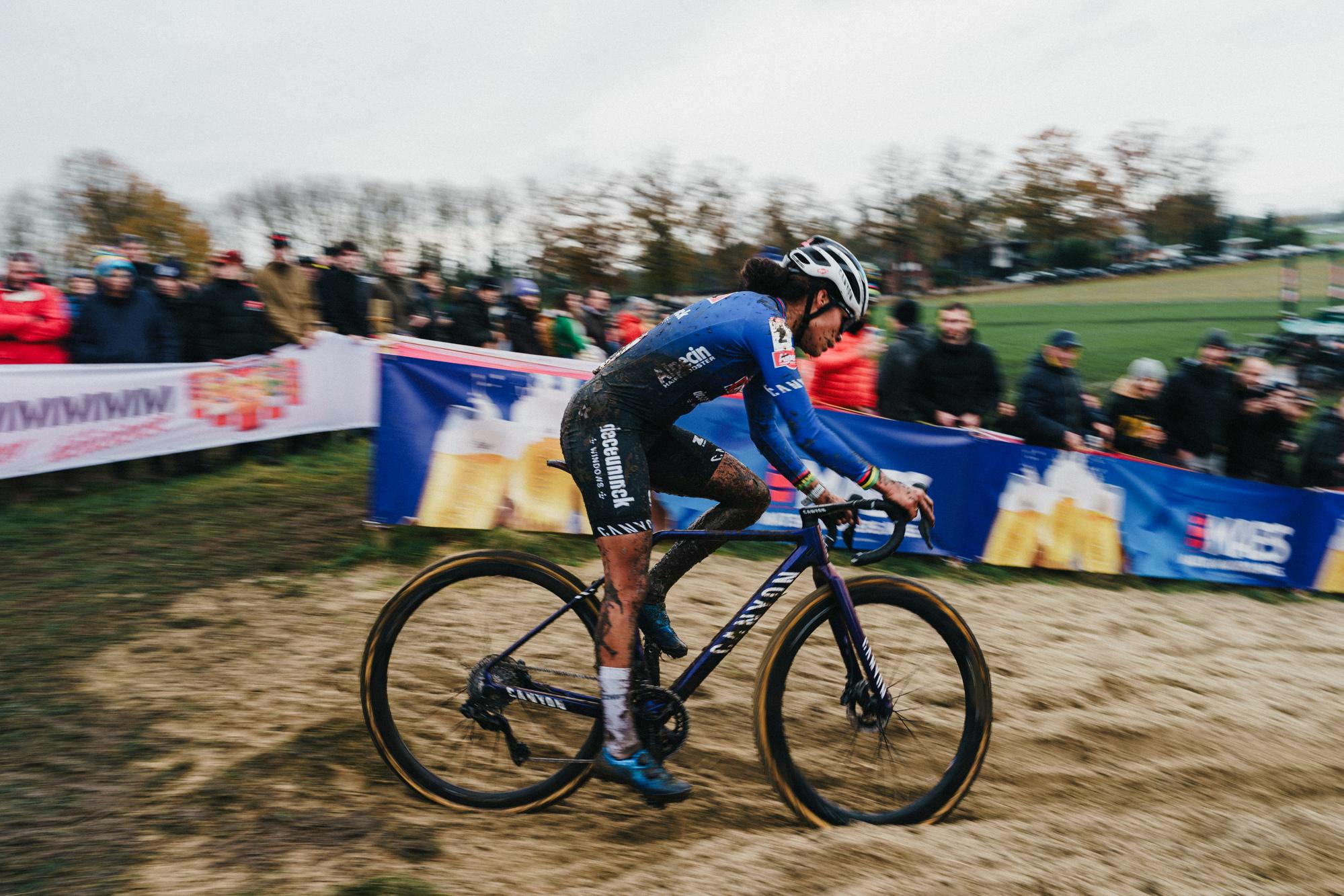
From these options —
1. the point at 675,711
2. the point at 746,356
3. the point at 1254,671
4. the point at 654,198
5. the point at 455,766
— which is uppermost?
the point at 654,198

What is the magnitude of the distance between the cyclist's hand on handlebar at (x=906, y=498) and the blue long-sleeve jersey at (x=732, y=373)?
59mm

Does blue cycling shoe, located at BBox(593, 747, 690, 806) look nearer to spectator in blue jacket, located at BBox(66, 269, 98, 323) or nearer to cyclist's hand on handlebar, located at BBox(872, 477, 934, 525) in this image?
cyclist's hand on handlebar, located at BBox(872, 477, 934, 525)

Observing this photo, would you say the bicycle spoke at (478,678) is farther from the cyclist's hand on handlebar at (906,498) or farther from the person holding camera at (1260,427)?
the person holding camera at (1260,427)

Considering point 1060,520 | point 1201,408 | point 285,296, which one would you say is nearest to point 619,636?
point 1060,520

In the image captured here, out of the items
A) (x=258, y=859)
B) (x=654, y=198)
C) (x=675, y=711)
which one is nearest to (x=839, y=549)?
(x=675, y=711)

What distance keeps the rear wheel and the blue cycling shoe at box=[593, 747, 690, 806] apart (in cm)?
16

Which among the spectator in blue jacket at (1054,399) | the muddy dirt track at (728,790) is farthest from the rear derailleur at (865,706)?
the spectator in blue jacket at (1054,399)

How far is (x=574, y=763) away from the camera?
373 cm

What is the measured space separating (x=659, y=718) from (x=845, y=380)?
506 centimetres

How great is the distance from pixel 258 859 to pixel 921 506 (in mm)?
2497

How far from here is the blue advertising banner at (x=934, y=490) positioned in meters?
6.72

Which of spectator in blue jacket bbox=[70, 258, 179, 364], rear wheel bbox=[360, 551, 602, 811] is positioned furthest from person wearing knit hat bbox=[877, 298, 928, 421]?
spectator in blue jacket bbox=[70, 258, 179, 364]

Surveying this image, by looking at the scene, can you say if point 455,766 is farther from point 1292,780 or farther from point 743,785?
point 1292,780

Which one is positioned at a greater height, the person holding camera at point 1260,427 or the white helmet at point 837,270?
the white helmet at point 837,270
